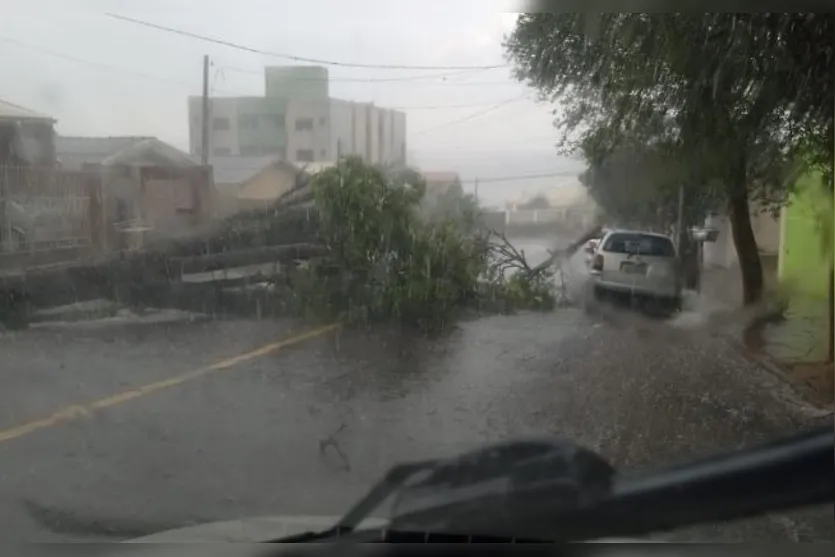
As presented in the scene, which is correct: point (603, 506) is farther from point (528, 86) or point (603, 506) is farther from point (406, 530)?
point (528, 86)

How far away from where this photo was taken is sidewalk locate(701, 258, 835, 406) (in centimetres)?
365

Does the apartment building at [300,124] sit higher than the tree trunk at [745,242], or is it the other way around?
the apartment building at [300,124]

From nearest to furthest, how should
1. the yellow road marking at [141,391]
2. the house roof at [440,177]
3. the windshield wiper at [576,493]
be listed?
the windshield wiper at [576,493] < the yellow road marking at [141,391] < the house roof at [440,177]

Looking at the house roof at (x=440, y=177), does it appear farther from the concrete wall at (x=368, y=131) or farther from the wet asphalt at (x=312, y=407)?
the wet asphalt at (x=312, y=407)

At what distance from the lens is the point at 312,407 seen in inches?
145

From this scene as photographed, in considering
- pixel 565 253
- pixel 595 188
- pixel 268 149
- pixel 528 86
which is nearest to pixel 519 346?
pixel 565 253

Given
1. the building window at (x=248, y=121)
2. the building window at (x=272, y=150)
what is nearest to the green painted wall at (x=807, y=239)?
the building window at (x=272, y=150)

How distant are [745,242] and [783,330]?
0.38 meters

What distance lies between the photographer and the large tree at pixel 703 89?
11.9 feet

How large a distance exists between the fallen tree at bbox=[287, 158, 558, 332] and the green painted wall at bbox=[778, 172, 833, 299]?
0.91 m

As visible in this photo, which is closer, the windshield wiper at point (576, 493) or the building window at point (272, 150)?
the windshield wiper at point (576, 493)

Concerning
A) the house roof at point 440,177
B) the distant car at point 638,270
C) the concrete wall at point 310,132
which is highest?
the concrete wall at point 310,132

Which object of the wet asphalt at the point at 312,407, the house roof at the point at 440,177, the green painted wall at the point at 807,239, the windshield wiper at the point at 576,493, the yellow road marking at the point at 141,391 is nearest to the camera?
the windshield wiper at the point at 576,493

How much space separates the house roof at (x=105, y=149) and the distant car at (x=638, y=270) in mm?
1788
